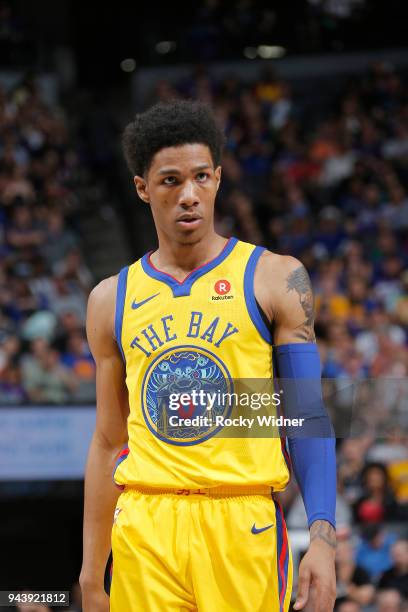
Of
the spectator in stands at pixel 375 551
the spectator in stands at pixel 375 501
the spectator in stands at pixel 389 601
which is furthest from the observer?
the spectator in stands at pixel 375 501

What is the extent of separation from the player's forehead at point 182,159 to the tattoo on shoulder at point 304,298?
0.43 m

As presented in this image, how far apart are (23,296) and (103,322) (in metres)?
6.92

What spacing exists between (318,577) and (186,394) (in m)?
0.65

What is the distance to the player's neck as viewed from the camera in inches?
133

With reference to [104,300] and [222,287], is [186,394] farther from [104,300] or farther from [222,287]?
[104,300]

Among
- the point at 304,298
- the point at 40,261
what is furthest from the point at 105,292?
the point at 40,261

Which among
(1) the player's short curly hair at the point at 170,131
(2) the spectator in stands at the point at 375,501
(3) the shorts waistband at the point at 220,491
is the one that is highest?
(1) the player's short curly hair at the point at 170,131

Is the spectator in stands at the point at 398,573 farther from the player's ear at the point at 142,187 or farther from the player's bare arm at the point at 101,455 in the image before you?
the player's ear at the point at 142,187

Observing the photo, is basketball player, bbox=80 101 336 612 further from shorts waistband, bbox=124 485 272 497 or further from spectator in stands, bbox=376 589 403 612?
spectator in stands, bbox=376 589 403 612

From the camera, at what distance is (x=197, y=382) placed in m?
3.21

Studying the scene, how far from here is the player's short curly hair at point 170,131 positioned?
3.34 m

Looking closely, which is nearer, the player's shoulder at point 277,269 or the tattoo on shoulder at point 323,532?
the tattoo on shoulder at point 323,532

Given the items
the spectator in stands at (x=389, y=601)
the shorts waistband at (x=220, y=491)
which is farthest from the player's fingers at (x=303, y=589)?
the spectator in stands at (x=389, y=601)

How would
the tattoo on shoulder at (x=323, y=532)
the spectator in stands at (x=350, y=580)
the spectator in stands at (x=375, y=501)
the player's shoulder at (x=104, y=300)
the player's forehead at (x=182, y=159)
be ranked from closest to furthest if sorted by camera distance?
the tattoo on shoulder at (x=323, y=532) < the player's forehead at (x=182, y=159) < the player's shoulder at (x=104, y=300) < the spectator in stands at (x=350, y=580) < the spectator in stands at (x=375, y=501)
